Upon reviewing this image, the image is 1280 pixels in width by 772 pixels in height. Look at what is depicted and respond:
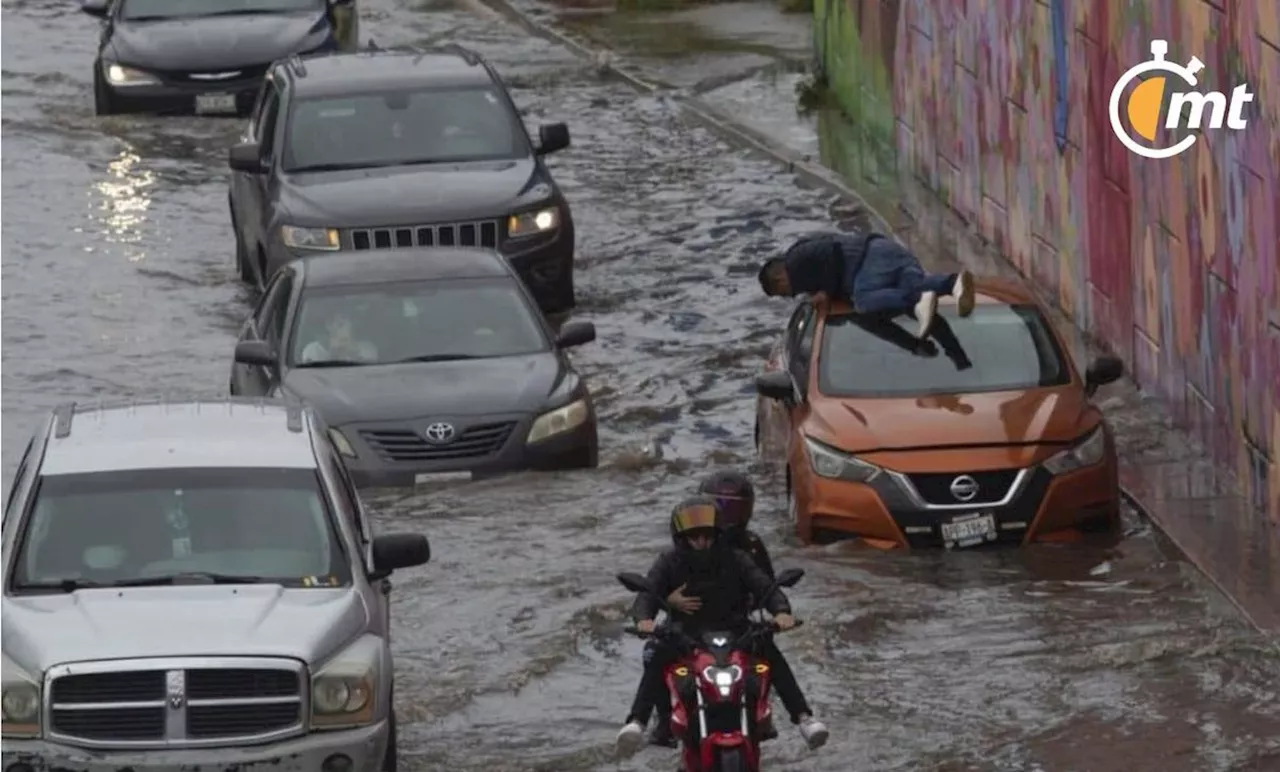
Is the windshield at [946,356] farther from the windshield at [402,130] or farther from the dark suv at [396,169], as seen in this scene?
the windshield at [402,130]

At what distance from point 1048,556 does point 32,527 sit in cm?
651

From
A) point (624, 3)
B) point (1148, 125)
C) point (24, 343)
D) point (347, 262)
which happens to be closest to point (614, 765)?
point (347, 262)

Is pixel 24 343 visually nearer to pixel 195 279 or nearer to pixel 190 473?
pixel 195 279

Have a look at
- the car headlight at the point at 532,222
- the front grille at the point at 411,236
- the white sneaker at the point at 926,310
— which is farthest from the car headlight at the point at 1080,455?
the car headlight at the point at 532,222

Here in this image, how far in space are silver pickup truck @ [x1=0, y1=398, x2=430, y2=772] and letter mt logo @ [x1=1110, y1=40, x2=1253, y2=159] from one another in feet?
25.9

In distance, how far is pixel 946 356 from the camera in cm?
1945

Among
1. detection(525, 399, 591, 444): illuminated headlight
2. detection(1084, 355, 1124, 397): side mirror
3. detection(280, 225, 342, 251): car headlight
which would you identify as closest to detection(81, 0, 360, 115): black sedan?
detection(280, 225, 342, 251): car headlight

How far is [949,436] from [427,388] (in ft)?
11.0

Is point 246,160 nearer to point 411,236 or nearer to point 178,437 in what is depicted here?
point 411,236

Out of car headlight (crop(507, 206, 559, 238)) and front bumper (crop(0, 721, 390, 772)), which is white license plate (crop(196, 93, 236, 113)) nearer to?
car headlight (crop(507, 206, 559, 238))

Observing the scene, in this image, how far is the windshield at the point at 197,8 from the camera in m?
35.9

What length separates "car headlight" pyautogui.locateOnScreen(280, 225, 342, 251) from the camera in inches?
998

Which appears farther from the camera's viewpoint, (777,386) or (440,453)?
(440,453)

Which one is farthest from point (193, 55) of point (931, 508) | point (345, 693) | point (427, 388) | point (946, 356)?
point (345, 693)
